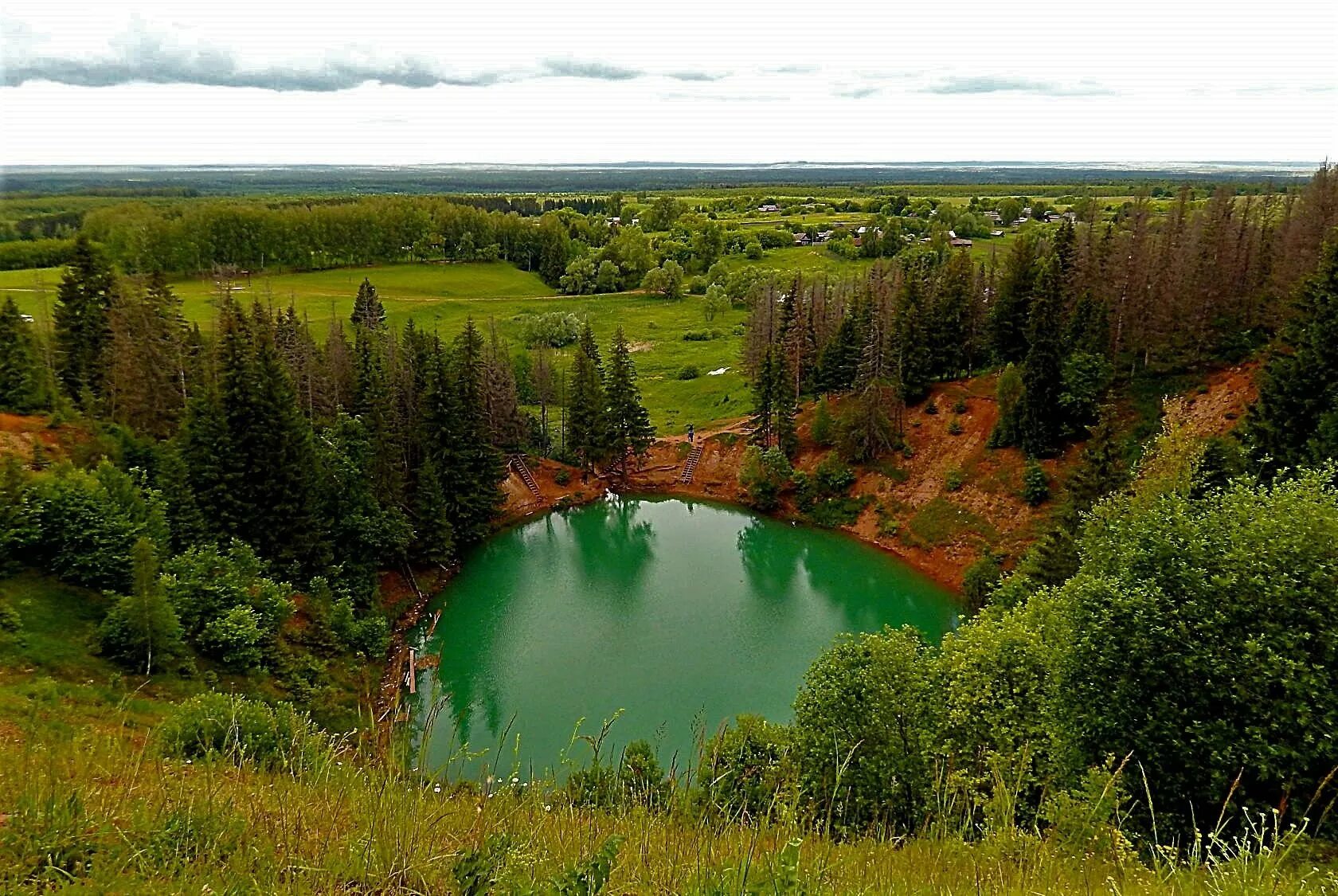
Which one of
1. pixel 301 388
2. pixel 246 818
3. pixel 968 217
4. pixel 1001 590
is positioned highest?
pixel 968 217

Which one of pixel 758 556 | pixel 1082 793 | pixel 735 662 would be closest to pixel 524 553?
pixel 758 556

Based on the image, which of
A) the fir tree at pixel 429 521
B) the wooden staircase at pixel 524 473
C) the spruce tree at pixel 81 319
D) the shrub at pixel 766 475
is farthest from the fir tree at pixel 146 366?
the shrub at pixel 766 475

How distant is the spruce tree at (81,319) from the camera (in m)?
34.0

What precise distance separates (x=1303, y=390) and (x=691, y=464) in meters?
30.8

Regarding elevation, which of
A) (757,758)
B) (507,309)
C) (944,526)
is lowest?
(944,526)

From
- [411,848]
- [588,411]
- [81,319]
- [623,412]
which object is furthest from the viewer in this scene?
[623,412]

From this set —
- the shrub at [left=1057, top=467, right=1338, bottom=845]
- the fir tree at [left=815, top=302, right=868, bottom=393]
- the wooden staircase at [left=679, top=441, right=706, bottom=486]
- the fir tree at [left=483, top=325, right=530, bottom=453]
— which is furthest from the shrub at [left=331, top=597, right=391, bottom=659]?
the fir tree at [left=815, top=302, right=868, bottom=393]

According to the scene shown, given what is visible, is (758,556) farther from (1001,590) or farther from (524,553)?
(1001,590)

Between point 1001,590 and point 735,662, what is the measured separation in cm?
1040

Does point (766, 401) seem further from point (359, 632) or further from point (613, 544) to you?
point (359, 632)

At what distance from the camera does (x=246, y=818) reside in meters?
4.83

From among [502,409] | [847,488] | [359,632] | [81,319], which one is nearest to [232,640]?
[359,632]

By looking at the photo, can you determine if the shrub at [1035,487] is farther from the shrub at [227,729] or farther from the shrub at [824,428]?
the shrub at [227,729]

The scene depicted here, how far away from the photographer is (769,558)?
39.2 metres
